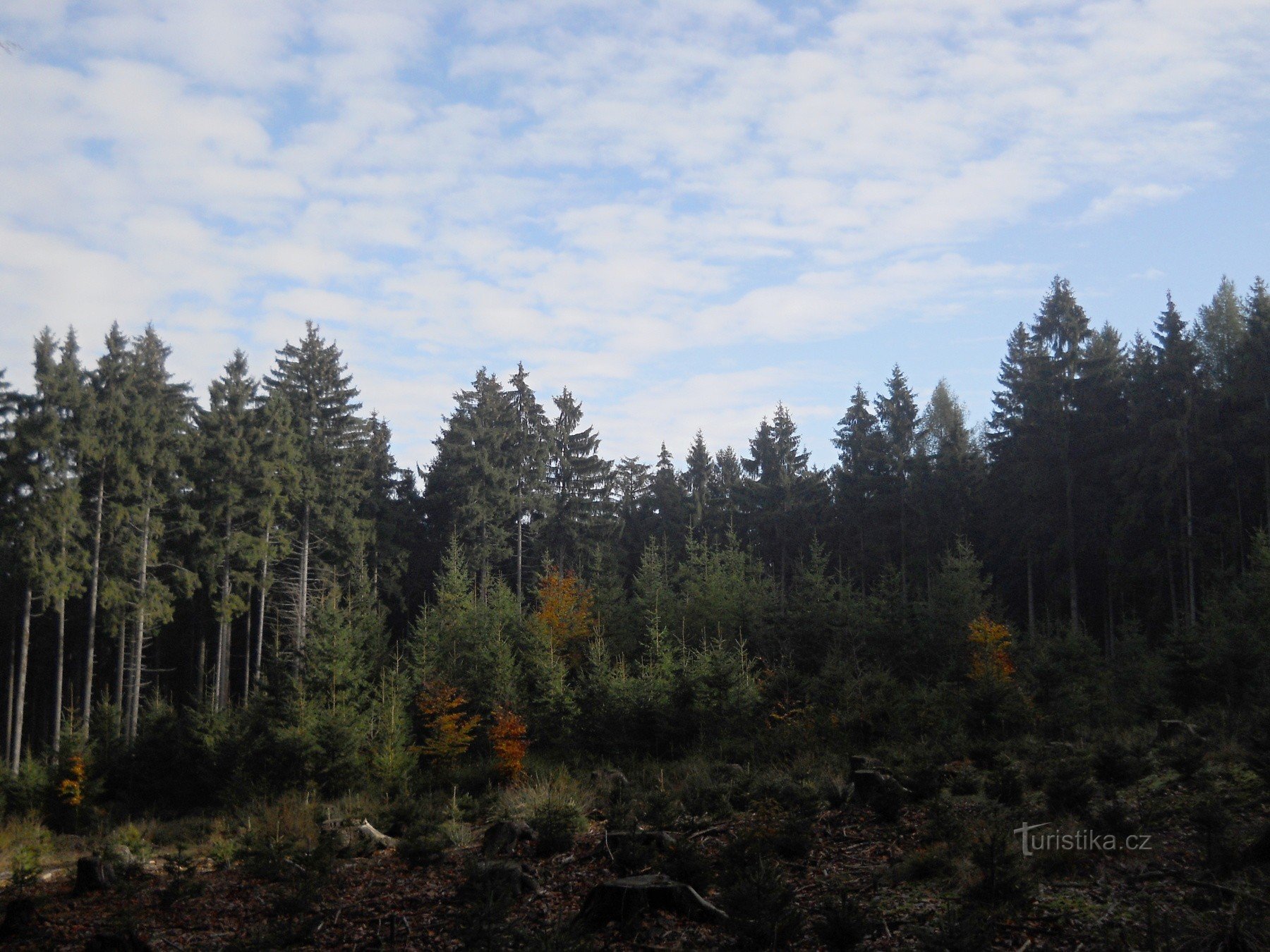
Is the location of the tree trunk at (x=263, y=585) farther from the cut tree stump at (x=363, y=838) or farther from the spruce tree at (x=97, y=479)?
the cut tree stump at (x=363, y=838)

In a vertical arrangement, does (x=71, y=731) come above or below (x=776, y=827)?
below

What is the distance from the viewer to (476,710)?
98.4 ft

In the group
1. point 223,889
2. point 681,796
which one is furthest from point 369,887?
point 681,796

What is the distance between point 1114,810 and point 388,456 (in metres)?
50.8

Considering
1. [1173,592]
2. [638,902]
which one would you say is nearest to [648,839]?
[638,902]

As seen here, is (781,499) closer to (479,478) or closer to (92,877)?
(479,478)

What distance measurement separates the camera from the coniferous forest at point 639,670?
860cm

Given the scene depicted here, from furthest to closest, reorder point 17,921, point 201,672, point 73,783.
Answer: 1. point 201,672
2. point 73,783
3. point 17,921

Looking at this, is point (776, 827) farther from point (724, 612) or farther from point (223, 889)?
point (724, 612)

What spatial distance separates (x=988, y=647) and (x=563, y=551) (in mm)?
29582

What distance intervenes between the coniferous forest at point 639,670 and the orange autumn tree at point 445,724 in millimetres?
167

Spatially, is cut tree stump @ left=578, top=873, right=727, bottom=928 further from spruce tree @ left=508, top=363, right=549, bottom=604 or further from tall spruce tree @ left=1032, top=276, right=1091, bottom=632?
spruce tree @ left=508, top=363, right=549, bottom=604

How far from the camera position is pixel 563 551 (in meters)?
51.8

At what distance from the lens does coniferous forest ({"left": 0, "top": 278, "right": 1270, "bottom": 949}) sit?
8602 millimetres
